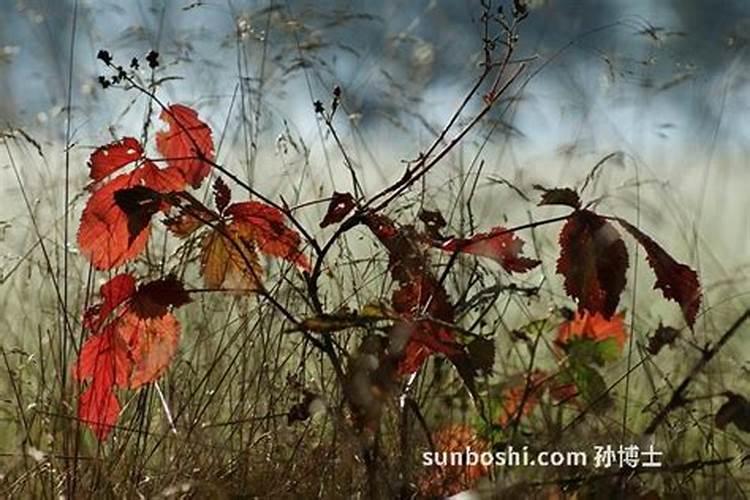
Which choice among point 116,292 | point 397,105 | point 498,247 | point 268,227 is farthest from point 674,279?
point 397,105

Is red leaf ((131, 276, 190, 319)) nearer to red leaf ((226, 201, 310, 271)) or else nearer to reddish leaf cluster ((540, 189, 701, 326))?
red leaf ((226, 201, 310, 271))

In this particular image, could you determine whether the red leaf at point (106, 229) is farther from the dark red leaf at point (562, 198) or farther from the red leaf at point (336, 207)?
the dark red leaf at point (562, 198)

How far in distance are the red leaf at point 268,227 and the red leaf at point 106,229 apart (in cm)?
9

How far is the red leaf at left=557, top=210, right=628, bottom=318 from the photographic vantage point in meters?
1.31

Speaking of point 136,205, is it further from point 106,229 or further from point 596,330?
point 596,330

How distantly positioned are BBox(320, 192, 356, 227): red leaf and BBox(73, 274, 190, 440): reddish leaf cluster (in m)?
0.15

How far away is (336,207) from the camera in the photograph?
1462 millimetres

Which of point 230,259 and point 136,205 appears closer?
point 136,205

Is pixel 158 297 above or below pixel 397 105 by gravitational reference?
below

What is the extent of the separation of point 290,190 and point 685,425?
100cm

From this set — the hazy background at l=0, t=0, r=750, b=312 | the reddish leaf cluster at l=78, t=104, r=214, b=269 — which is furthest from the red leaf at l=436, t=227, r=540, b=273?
the hazy background at l=0, t=0, r=750, b=312

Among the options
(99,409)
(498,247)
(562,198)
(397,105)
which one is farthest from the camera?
(397,105)

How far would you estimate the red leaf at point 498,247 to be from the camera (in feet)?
4.62

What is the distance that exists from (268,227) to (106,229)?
0.15m
